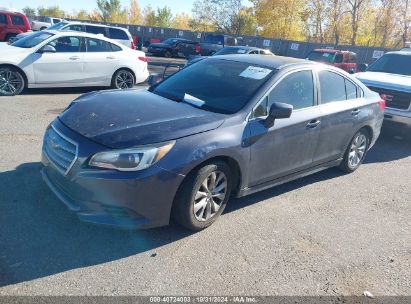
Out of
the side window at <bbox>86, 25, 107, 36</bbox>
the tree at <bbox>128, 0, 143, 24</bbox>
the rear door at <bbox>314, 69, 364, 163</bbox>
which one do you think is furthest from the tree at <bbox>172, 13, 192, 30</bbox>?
the rear door at <bbox>314, 69, 364, 163</bbox>

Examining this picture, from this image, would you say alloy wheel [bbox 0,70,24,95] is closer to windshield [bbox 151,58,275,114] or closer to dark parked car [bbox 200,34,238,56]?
windshield [bbox 151,58,275,114]

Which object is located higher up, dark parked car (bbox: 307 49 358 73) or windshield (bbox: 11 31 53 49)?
windshield (bbox: 11 31 53 49)

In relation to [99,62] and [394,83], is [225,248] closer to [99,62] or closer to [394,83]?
[394,83]

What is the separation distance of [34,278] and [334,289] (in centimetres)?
241

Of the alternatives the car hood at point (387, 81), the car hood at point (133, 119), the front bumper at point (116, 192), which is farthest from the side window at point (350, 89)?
the front bumper at point (116, 192)

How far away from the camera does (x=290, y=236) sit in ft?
12.6

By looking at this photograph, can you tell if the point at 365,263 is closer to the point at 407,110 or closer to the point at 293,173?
the point at 293,173

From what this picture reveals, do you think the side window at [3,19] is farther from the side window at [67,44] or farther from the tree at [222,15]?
the tree at [222,15]

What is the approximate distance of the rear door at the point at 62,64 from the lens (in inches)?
336

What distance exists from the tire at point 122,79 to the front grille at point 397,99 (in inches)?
242

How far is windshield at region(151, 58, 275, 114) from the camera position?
4.00 meters

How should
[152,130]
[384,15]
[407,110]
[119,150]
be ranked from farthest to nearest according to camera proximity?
[384,15], [407,110], [152,130], [119,150]

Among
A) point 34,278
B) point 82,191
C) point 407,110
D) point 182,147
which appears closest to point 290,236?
point 182,147

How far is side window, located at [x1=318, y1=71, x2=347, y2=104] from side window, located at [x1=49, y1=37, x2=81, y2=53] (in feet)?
21.0
